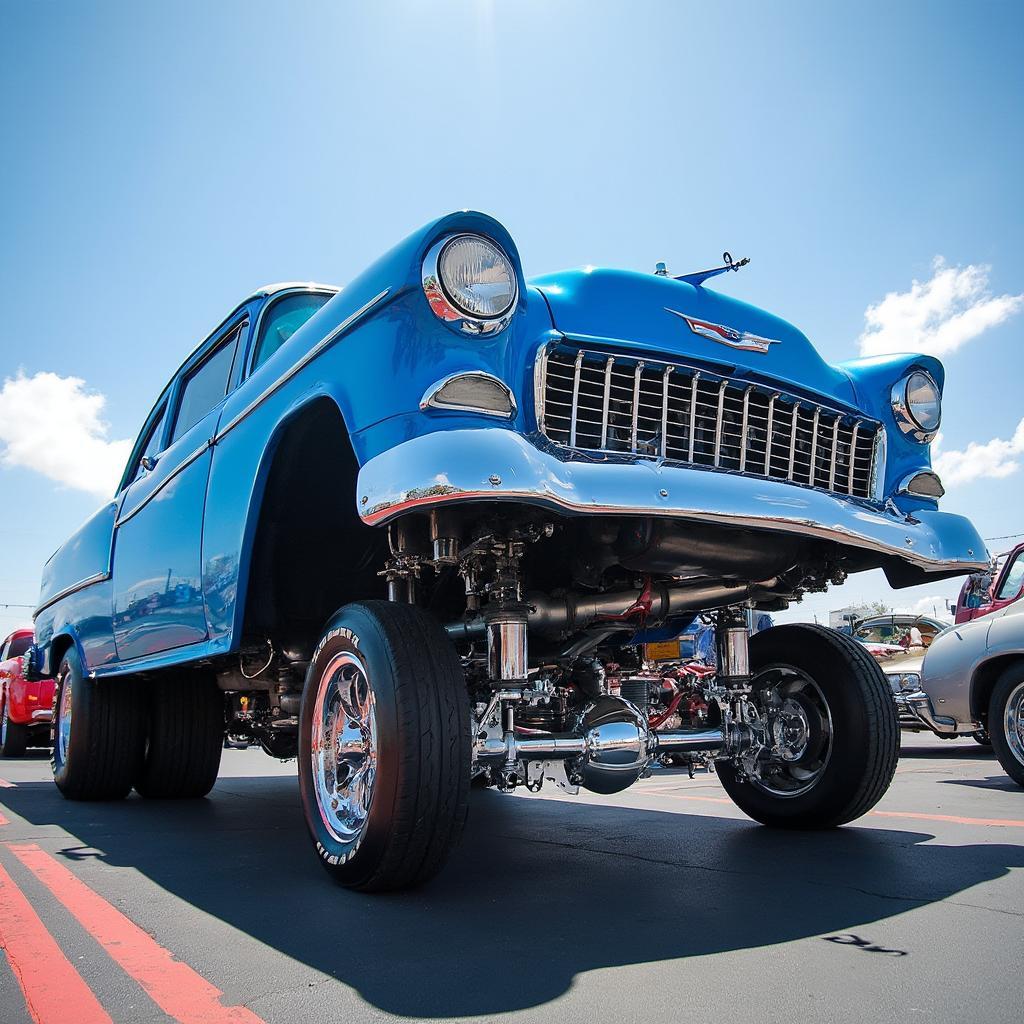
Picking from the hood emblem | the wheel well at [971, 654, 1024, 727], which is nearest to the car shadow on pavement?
the hood emblem

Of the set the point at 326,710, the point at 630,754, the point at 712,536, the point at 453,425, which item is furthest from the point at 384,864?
the point at 712,536

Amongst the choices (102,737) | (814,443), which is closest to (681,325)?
(814,443)

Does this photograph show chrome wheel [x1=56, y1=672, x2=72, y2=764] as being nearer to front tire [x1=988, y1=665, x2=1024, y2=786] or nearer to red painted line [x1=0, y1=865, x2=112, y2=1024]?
red painted line [x1=0, y1=865, x2=112, y2=1024]

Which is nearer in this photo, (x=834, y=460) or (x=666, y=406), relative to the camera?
(x=666, y=406)

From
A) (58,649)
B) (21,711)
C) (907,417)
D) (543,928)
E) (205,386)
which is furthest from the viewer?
(21,711)

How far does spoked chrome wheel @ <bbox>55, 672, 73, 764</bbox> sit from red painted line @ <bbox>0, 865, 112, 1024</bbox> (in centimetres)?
340

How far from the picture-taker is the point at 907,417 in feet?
12.2

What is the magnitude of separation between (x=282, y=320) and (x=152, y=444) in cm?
186

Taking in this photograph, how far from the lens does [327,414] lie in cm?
340

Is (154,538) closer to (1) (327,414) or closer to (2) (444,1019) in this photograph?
(1) (327,414)

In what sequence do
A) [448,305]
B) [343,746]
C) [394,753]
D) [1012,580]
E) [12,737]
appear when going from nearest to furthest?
[394,753]
[448,305]
[343,746]
[1012,580]
[12,737]

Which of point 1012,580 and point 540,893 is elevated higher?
point 1012,580

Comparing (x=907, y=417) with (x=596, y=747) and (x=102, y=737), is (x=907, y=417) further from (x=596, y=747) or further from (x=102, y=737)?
(x=102, y=737)

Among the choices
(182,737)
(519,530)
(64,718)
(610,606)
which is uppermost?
(519,530)
